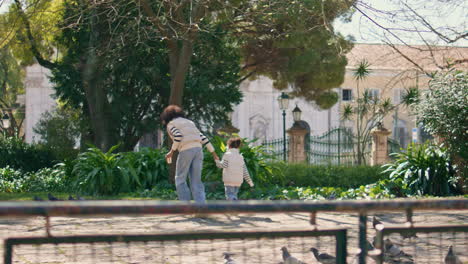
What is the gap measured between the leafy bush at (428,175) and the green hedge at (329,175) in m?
3.45

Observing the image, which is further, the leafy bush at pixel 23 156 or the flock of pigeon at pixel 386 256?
the leafy bush at pixel 23 156

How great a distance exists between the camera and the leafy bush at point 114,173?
13.2 m

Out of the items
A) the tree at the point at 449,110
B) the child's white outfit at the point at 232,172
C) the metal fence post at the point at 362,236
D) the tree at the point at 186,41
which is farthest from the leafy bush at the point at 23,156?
the metal fence post at the point at 362,236

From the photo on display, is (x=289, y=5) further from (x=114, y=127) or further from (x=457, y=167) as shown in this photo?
(x=114, y=127)

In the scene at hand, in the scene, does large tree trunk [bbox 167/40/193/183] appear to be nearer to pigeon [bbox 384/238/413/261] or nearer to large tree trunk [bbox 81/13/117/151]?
large tree trunk [bbox 81/13/117/151]

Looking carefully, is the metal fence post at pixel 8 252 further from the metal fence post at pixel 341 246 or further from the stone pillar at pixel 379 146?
the stone pillar at pixel 379 146

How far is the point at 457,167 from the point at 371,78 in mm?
32937

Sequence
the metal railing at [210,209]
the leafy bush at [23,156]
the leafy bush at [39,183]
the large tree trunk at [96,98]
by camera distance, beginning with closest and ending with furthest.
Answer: the metal railing at [210,209]
the leafy bush at [39,183]
the large tree trunk at [96,98]
the leafy bush at [23,156]

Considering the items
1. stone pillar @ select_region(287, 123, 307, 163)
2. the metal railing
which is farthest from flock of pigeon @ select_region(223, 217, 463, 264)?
stone pillar @ select_region(287, 123, 307, 163)

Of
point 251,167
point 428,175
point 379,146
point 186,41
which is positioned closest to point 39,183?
point 186,41

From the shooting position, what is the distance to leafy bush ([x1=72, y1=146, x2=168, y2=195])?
1323 centimetres

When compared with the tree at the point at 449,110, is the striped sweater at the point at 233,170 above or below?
below

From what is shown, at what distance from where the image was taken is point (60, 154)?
2222 centimetres

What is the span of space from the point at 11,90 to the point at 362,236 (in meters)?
43.5
